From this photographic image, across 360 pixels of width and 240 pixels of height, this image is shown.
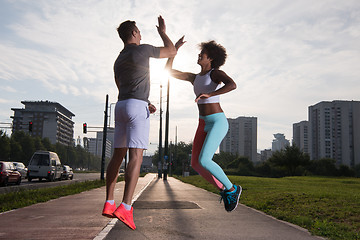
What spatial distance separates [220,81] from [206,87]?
10 cm

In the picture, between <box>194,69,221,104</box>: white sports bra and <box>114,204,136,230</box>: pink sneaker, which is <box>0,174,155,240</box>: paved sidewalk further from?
<box>194,69,221,104</box>: white sports bra

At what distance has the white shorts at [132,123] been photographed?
7.60ft

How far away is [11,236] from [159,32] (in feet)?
21.1

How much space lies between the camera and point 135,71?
229 cm

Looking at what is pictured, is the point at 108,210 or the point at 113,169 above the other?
the point at 113,169

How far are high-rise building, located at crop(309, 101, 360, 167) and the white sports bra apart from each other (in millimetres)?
146500

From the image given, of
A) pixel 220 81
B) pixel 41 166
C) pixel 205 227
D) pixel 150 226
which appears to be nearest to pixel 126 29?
pixel 220 81

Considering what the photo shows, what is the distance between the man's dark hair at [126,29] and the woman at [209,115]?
1.02ft

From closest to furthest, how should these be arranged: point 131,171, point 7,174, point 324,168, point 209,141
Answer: point 209,141, point 131,171, point 7,174, point 324,168

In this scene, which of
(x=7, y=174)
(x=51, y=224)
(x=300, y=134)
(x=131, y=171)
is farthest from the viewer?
(x=300, y=134)

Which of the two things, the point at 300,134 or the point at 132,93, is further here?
the point at 300,134

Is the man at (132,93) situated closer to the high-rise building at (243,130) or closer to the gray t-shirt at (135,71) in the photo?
the gray t-shirt at (135,71)

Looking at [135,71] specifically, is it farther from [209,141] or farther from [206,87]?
[209,141]

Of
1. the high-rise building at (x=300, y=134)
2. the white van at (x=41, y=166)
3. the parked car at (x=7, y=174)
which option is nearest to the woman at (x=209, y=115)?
the parked car at (x=7, y=174)
